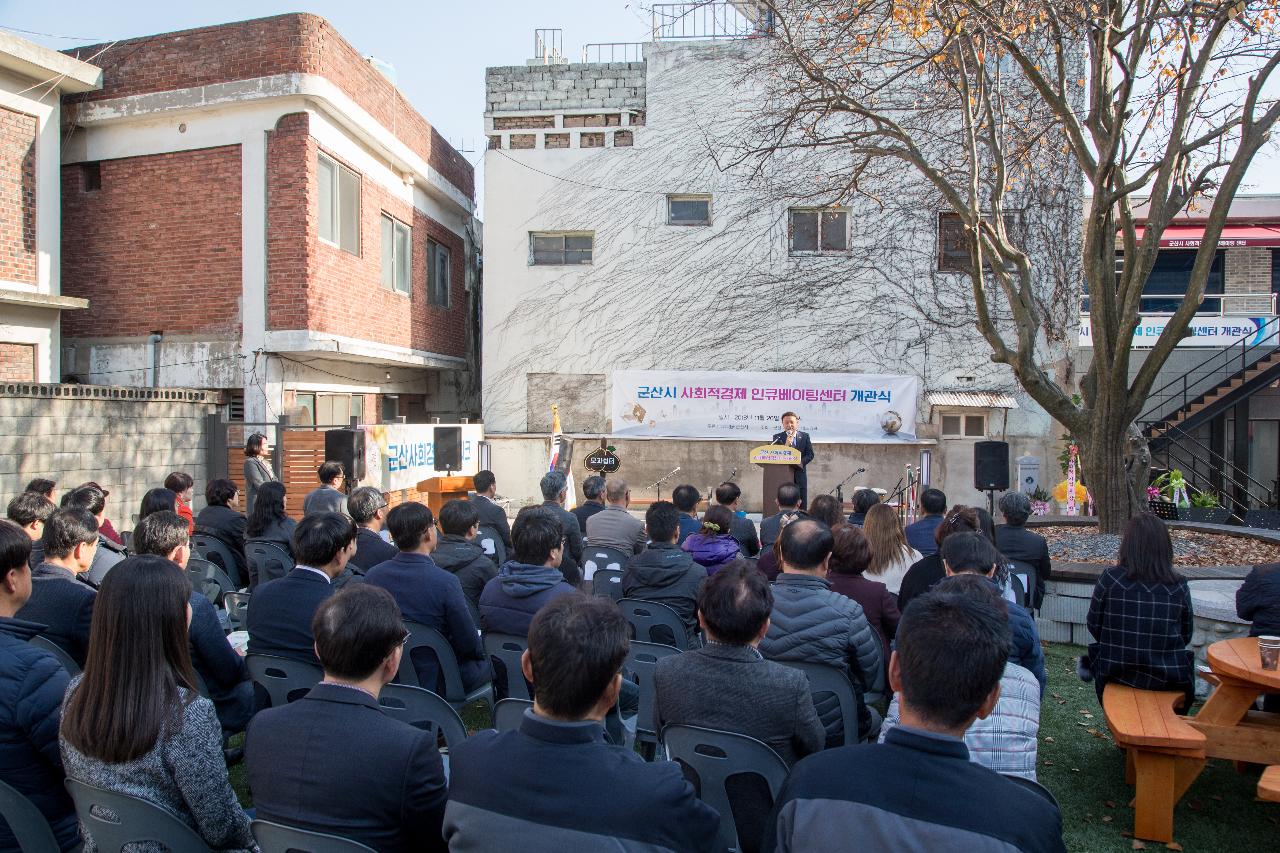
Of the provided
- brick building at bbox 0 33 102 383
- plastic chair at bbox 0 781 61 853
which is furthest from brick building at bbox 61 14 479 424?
plastic chair at bbox 0 781 61 853

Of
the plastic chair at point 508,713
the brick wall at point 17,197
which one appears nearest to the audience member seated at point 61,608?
the plastic chair at point 508,713

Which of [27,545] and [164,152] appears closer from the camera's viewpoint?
[27,545]

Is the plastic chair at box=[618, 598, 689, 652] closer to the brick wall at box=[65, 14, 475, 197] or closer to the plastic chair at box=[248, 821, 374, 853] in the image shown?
the plastic chair at box=[248, 821, 374, 853]

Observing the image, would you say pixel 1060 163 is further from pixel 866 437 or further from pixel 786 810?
pixel 786 810

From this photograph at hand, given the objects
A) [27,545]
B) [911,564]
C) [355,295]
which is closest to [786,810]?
[27,545]

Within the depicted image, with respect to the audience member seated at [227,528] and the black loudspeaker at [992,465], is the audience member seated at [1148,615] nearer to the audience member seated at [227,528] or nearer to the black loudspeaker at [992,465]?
the audience member seated at [227,528]

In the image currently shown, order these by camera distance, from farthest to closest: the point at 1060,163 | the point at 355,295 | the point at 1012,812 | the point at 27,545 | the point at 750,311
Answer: the point at 750,311 → the point at 1060,163 → the point at 355,295 → the point at 27,545 → the point at 1012,812

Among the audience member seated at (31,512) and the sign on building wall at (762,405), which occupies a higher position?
the sign on building wall at (762,405)

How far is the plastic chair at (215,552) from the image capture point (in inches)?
227

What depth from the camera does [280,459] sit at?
10.8m

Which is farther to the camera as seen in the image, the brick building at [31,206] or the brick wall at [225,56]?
the brick wall at [225,56]

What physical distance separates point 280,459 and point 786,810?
1028 centimetres

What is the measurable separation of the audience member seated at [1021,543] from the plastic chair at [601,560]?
8.00ft

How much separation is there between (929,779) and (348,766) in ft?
4.14
